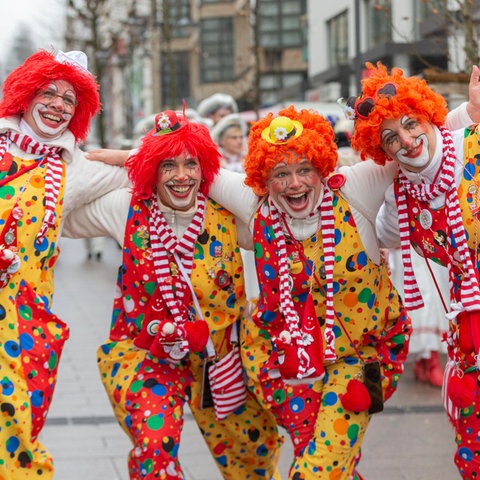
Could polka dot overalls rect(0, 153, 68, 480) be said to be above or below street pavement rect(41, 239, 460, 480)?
above

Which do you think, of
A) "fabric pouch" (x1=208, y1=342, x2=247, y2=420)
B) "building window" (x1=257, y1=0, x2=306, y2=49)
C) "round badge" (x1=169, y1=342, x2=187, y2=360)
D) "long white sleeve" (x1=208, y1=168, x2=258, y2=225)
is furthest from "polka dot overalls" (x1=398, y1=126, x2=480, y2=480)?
"building window" (x1=257, y1=0, x2=306, y2=49)

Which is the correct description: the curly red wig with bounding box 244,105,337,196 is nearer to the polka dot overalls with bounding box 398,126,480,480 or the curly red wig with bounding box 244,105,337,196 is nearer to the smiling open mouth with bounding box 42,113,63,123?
the polka dot overalls with bounding box 398,126,480,480

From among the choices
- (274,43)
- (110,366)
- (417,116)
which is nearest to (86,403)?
(110,366)

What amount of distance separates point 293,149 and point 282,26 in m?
32.6

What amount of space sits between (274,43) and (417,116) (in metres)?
32.5

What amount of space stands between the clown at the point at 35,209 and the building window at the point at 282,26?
3151cm

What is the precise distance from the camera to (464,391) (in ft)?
13.4

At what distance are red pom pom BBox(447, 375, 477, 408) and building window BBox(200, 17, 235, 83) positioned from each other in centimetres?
4138

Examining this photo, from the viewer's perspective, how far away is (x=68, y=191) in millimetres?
4562

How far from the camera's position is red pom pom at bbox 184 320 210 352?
443 centimetres

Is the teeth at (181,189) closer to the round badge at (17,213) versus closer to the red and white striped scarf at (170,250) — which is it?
the red and white striped scarf at (170,250)

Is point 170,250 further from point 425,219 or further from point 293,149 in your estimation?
point 425,219

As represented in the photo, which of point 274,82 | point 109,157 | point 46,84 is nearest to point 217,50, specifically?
point 274,82

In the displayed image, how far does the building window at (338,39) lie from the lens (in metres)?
25.9
